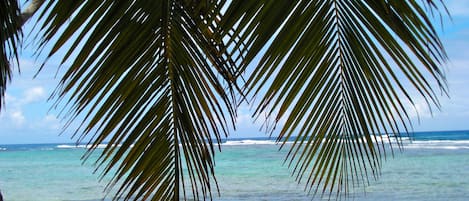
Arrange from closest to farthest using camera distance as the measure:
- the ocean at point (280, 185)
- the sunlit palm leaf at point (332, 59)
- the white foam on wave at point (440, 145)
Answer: the sunlit palm leaf at point (332, 59) → the ocean at point (280, 185) → the white foam on wave at point (440, 145)

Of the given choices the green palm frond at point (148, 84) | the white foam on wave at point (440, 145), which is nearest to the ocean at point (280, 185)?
the green palm frond at point (148, 84)

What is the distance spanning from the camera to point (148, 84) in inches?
77.2

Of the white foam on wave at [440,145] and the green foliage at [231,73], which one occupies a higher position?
the green foliage at [231,73]

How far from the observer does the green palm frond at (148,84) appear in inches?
70.8

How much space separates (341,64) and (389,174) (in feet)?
56.7

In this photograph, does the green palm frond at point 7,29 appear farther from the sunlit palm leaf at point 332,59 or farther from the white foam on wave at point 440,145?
the white foam on wave at point 440,145

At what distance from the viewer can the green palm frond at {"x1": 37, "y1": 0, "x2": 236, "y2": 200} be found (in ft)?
5.90

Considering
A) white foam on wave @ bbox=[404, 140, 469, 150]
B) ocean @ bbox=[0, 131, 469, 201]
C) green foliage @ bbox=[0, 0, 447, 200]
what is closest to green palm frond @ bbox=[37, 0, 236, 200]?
green foliage @ bbox=[0, 0, 447, 200]

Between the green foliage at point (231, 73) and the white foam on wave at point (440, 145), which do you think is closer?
the green foliage at point (231, 73)

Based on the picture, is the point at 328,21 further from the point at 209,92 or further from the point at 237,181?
the point at 237,181

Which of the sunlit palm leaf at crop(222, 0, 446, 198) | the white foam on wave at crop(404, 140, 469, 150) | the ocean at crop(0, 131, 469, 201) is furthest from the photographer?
the white foam on wave at crop(404, 140, 469, 150)

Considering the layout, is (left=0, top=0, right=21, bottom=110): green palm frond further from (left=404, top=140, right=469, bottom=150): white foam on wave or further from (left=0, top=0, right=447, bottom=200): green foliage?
(left=404, top=140, right=469, bottom=150): white foam on wave

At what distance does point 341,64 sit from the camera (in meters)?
1.42

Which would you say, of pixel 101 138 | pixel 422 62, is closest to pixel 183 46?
pixel 101 138
